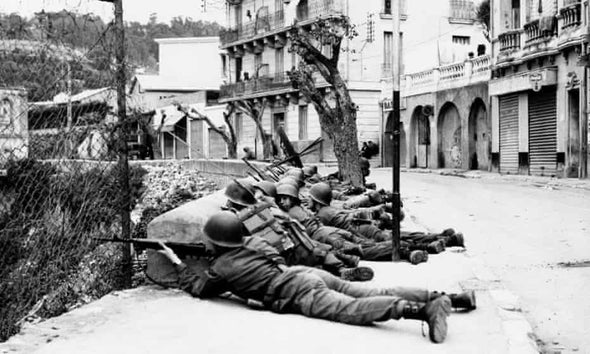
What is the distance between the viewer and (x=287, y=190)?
9648 millimetres

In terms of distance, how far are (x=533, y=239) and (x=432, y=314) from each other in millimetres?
6362

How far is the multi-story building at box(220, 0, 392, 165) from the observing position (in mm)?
38781

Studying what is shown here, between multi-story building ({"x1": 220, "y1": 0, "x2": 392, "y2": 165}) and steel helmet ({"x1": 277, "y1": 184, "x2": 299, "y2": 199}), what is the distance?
23674mm

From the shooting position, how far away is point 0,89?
226 inches

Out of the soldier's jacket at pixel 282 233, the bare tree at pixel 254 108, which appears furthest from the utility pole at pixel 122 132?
the bare tree at pixel 254 108

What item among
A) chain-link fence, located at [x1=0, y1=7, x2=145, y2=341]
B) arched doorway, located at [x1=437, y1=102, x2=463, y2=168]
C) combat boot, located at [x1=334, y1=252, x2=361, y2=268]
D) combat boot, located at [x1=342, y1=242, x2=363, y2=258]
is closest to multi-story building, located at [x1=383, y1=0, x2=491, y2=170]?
arched doorway, located at [x1=437, y1=102, x2=463, y2=168]

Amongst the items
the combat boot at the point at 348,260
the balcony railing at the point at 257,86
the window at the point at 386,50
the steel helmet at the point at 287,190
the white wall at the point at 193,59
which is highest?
the white wall at the point at 193,59

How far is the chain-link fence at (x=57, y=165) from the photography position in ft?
19.6

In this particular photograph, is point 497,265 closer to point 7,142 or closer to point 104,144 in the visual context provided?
point 104,144

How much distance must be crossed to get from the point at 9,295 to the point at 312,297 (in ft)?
9.91

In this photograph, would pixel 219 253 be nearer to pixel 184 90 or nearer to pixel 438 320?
pixel 438 320

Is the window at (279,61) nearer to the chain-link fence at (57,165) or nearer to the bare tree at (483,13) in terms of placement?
the bare tree at (483,13)

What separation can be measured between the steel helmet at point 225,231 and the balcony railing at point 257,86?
115ft

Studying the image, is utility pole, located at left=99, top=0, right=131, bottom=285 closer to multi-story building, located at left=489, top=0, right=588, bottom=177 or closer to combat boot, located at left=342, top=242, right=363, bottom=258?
combat boot, located at left=342, top=242, right=363, bottom=258
